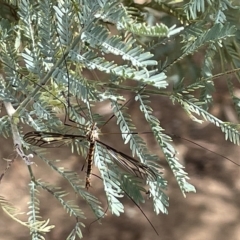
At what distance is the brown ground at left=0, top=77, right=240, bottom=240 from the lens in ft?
2.93

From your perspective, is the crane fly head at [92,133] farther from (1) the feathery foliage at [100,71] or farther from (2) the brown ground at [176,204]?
(2) the brown ground at [176,204]

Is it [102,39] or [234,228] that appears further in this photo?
[234,228]

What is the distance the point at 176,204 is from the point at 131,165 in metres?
0.43

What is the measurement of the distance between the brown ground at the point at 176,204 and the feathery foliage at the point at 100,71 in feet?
1.31

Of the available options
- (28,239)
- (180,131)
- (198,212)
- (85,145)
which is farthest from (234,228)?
(85,145)

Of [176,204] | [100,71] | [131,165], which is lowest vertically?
[176,204]

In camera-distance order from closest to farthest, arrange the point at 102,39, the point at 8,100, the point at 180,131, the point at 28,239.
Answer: the point at 102,39, the point at 8,100, the point at 28,239, the point at 180,131

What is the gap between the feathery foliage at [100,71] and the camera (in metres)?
0.38

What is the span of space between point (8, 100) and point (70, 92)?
86mm

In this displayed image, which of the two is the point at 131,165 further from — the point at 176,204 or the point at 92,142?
the point at 176,204

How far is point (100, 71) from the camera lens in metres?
0.45

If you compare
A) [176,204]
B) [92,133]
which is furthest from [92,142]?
[176,204]

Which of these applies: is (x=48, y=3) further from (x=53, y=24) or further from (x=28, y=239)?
(x=28, y=239)

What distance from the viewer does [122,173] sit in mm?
509
